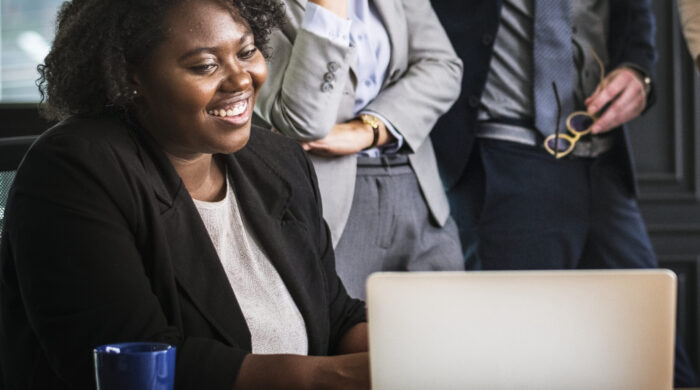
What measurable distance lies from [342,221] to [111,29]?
894 millimetres

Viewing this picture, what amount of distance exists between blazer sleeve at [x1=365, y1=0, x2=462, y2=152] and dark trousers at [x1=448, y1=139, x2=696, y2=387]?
0.84 ft

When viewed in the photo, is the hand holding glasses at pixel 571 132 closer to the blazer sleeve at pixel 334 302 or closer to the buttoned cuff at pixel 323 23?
the buttoned cuff at pixel 323 23

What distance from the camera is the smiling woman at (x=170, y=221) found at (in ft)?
4.00

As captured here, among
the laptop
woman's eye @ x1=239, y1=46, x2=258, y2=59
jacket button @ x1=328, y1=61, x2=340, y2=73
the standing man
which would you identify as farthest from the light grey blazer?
the laptop

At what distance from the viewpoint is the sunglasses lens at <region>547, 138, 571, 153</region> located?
2.52 m

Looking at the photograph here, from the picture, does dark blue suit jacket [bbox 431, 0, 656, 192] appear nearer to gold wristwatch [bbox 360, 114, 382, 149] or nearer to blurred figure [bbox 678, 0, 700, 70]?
blurred figure [bbox 678, 0, 700, 70]

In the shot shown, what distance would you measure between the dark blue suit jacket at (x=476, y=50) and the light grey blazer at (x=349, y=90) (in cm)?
9

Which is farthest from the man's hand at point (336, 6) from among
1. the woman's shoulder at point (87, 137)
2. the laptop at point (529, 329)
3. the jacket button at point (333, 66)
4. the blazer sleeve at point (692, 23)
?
the laptop at point (529, 329)

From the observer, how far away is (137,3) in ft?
4.86

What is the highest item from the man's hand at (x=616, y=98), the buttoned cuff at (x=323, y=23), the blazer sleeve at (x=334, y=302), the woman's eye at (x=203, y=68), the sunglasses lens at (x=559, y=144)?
the buttoned cuff at (x=323, y=23)

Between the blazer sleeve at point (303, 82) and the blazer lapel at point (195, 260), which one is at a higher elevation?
the blazer sleeve at point (303, 82)

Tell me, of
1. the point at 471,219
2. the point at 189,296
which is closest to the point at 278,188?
the point at 189,296

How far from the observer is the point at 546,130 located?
2502mm

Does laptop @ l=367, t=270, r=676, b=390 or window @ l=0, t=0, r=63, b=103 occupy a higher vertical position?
window @ l=0, t=0, r=63, b=103
